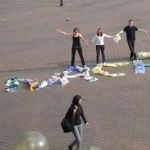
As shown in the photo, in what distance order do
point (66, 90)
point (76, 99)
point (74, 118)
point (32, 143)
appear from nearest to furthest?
point (32, 143), point (76, 99), point (74, 118), point (66, 90)

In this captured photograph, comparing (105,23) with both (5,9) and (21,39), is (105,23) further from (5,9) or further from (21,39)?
(5,9)

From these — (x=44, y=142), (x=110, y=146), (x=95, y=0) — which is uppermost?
(x=95, y=0)

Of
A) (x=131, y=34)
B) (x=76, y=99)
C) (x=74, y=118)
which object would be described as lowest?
(x=74, y=118)

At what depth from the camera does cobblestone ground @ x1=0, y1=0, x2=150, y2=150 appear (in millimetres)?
8734

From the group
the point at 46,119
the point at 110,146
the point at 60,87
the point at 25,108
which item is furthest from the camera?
the point at 60,87

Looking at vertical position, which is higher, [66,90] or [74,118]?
[74,118]

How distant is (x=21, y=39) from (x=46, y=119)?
27.3 ft

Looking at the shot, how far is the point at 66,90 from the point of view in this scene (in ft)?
36.8

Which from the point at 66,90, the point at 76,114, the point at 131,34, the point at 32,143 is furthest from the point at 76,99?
the point at 131,34

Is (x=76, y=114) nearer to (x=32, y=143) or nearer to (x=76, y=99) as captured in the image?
(x=76, y=99)

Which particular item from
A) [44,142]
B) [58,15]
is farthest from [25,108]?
[58,15]

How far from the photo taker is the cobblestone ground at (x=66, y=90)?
8734mm

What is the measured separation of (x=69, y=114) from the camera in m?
7.46

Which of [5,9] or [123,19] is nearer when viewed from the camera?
[123,19]
